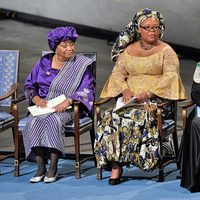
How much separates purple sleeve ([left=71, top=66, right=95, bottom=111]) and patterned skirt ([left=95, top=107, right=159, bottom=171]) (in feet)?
1.03

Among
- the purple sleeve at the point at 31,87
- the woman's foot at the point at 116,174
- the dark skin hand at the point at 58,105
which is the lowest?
the woman's foot at the point at 116,174

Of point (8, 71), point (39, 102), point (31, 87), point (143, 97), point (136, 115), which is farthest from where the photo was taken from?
point (8, 71)

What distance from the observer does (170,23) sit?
1141 cm

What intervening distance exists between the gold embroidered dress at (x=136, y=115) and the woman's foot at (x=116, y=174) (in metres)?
0.07

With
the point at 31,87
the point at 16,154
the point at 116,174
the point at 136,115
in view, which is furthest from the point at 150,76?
the point at 16,154

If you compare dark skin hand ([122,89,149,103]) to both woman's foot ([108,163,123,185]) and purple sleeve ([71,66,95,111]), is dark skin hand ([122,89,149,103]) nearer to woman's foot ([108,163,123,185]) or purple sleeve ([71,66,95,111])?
purple sleeve ([71,66,95,111])

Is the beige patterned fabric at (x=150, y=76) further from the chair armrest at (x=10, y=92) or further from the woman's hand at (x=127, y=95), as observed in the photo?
the chair armrest at (x=10, y=92)

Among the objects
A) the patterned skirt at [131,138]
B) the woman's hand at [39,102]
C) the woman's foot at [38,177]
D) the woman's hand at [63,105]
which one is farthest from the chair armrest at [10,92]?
the patterned skirt at [131,138]

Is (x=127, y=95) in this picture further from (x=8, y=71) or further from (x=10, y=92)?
(x=8, y=71)

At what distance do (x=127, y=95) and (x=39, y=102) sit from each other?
702 millimetres

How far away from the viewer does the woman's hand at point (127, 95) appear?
7.82m

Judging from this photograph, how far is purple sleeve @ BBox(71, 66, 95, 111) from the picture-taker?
803 centimetres

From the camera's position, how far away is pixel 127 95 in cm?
786

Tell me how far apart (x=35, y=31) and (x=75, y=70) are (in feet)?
13.8
